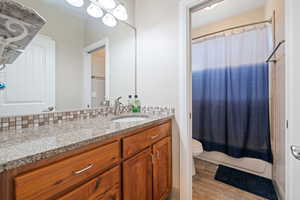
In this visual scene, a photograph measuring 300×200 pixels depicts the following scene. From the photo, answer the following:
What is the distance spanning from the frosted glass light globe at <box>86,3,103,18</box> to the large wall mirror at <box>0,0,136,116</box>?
1.1 inches

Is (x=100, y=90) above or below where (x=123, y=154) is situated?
above

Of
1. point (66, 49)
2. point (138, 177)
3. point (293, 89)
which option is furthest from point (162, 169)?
point (66, 49)

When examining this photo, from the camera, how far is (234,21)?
2.19 meters

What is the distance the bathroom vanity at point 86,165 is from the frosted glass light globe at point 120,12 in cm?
131

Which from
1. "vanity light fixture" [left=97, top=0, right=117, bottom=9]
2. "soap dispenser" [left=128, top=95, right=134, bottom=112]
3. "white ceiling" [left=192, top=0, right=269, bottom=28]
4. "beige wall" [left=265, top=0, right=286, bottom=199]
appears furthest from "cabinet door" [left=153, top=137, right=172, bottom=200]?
"white ceiling" [left=192, top=0, right=269, bottom=28]

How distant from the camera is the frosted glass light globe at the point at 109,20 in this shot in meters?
1.55

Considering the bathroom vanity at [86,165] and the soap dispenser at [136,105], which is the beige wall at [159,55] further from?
the bathroom vanity at [86,165]

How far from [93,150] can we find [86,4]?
54.0 inches

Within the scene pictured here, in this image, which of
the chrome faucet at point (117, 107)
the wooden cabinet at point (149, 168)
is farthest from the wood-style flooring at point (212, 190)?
the chrome faucet at point (117, 107)

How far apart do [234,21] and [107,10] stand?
1.91 meters

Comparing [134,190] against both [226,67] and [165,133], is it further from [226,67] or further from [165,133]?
[226,67]

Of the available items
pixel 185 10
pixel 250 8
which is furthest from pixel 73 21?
pixel 250 8

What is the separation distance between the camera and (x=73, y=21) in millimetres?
1274

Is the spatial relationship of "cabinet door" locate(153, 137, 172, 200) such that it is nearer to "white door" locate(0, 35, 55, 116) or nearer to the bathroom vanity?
the bathroom vanity
